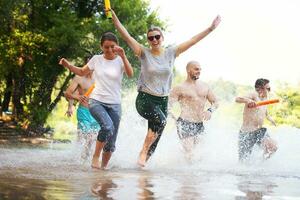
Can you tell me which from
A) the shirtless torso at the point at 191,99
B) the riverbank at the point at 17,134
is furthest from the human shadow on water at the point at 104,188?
the riverbank at the point at 17,134

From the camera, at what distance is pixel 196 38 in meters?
7.68

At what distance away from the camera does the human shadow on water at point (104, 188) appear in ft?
14.4

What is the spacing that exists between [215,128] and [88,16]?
10848 millimetres

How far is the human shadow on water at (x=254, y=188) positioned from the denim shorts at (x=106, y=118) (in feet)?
5.56

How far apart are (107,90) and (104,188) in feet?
8.17

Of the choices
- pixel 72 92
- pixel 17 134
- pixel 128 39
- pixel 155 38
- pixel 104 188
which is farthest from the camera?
pixel 17 134

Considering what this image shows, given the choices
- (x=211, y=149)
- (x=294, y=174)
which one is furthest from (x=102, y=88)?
(x=211, y=149)

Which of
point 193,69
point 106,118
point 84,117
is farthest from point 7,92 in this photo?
point 106,118

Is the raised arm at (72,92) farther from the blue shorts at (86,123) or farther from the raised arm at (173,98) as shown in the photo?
the raised arm at (173,98)

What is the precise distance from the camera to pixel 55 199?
13.3ft

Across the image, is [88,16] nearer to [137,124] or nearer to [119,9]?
[119,9]

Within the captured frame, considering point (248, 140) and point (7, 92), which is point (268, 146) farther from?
point (7, 92)

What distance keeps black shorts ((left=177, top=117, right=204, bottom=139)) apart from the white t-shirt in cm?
178

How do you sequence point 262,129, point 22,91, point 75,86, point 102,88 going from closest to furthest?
1. point 102,88
2. point 75,86
3. point 262,129
4. point 22,91
